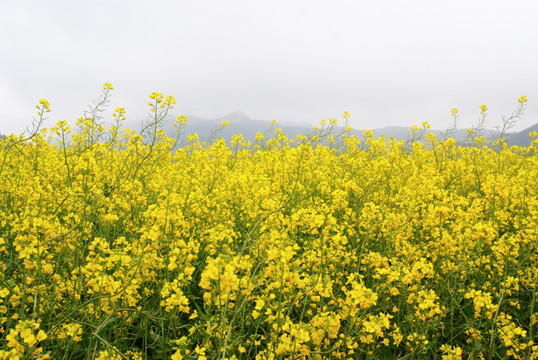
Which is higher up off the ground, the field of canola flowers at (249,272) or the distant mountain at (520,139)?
the distant mountain at (520,139)

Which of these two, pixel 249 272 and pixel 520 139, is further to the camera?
pixel 520 139

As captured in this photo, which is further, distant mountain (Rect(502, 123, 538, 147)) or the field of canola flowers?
distant mountain (Rect(502, 123, 538, 147))

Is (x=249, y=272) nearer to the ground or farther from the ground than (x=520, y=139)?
nearer to the ground

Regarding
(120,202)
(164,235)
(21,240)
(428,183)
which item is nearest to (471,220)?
(428,183)

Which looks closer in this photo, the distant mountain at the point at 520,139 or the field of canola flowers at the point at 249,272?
the field of canola flowers at the point at 249,272

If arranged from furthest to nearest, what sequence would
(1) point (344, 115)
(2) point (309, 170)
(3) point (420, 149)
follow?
(3) point (420, 149), (1) point (344, 115), (2) point (309, 170)

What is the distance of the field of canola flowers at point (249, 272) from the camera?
1.65 meters

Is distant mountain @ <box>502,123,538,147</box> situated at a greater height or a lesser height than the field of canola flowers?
greater

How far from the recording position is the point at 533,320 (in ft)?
7.29

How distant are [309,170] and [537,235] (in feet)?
9.87

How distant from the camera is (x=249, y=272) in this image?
2029 mm

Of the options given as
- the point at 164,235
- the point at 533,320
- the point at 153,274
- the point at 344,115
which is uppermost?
the point at 344,115

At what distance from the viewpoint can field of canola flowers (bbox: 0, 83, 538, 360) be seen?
5.40ft

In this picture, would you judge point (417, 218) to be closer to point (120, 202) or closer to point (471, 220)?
point (471, 220)
